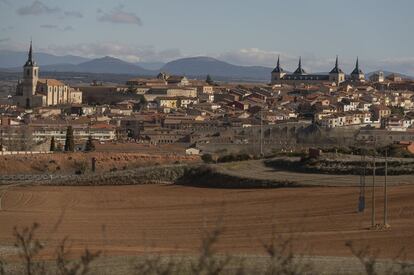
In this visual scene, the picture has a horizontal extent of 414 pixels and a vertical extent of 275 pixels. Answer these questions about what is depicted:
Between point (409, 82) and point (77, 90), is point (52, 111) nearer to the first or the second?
point (77, 90)

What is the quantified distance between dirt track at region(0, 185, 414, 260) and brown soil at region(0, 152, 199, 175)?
12272mm

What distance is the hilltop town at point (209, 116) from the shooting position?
6075cm

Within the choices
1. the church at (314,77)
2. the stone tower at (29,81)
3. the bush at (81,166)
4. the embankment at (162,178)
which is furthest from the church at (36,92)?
the embankment at (162,178)

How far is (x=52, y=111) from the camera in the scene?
9225cm

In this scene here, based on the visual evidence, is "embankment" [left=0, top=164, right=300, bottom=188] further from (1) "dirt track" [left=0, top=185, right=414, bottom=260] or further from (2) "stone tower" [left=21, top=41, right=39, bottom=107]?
(2) "stone tower" [left=21, top=41, right=39, bottom=107]

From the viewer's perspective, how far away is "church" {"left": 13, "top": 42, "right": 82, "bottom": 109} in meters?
106

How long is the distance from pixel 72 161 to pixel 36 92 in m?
63.3

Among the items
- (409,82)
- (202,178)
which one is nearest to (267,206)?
(202,178)

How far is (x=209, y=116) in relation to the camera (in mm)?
85812

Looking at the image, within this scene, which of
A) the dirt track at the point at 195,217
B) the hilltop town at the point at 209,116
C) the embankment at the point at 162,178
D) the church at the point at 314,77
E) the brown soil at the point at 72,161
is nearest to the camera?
the dirt track at the point at 195,217

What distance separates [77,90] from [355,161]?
3468 inches

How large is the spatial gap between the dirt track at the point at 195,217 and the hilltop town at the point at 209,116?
1815cm

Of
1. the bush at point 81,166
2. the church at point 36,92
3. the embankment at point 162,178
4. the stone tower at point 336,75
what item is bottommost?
the bush at point 81,166

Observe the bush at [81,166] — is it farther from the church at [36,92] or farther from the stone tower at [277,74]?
the stone tower at [277,74]
